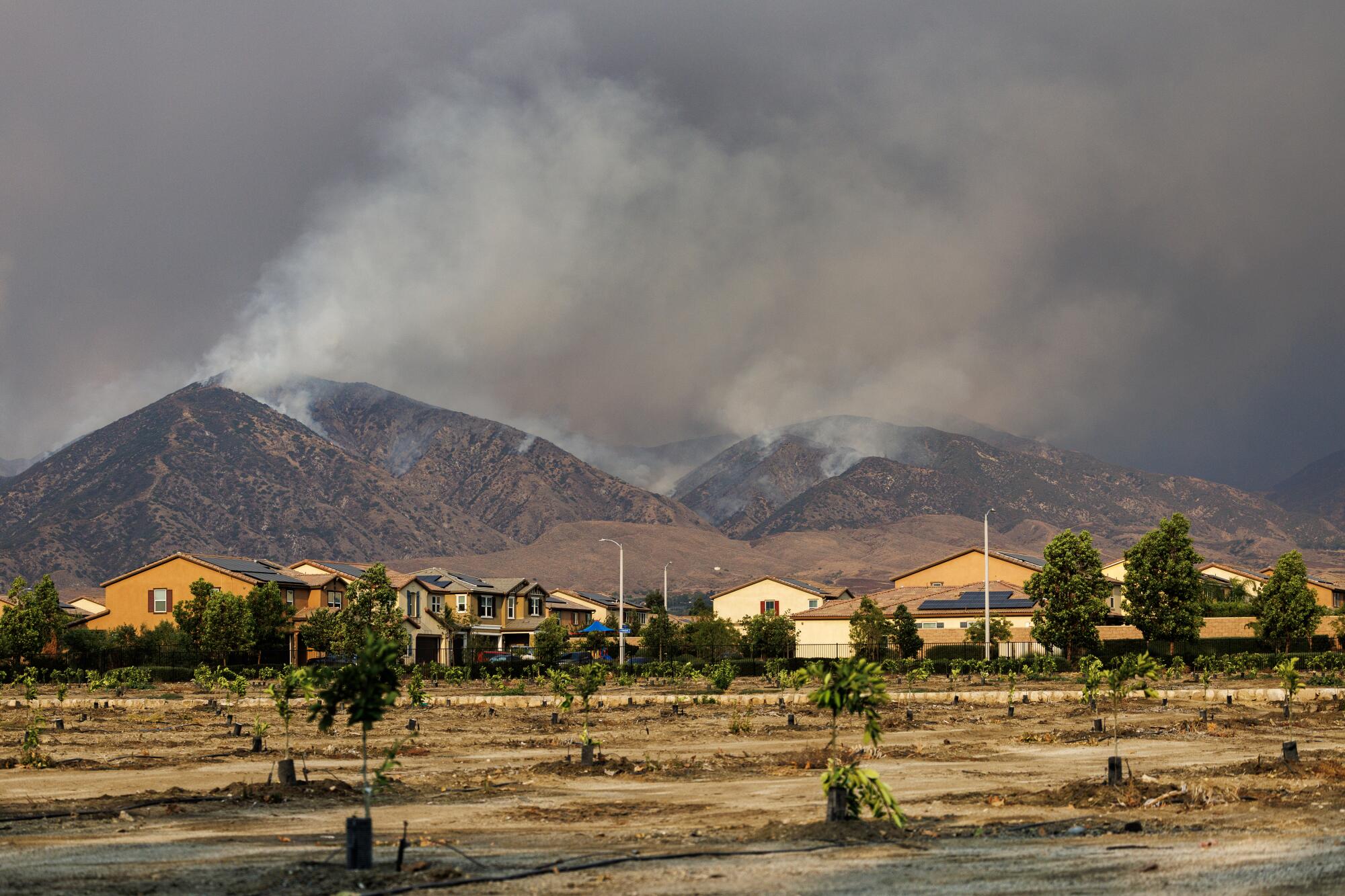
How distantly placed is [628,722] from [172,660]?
5252 centimetres

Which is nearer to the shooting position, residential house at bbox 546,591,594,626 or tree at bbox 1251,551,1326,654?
tree at bbox 1251,551,1326,654

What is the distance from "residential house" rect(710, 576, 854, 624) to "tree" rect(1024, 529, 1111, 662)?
53.7 meters

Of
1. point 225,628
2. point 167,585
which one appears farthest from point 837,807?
point 167,585

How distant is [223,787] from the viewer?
81.3ft

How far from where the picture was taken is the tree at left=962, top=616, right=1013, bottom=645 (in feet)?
289

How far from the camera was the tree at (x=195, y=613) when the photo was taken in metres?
82.9

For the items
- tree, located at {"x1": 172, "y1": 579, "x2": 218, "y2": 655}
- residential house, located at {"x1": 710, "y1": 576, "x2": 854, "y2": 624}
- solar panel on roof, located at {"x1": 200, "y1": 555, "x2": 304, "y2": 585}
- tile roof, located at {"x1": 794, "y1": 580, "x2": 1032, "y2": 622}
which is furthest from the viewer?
residential house, located at {"x1": 710, "y1": 576, "x2": 854, "y2": 624}

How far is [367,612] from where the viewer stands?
269ft

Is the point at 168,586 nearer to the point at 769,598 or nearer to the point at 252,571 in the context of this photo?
the point at 252,571

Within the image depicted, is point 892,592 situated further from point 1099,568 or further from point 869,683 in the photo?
point 869,683

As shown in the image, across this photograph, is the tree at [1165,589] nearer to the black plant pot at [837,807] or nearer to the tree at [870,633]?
the tree at [870,633]

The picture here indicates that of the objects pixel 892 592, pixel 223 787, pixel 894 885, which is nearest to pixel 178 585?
pixel 892 592

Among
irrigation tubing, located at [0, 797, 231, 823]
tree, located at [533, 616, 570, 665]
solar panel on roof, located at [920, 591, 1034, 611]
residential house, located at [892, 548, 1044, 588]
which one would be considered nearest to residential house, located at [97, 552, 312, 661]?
tree, located at [533, 616, 570, 665]

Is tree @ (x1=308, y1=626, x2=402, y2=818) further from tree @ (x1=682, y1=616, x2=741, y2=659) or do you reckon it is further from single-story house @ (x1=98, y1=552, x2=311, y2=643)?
tree @ (x1=682, y1=616, x2=741, y2=659)
